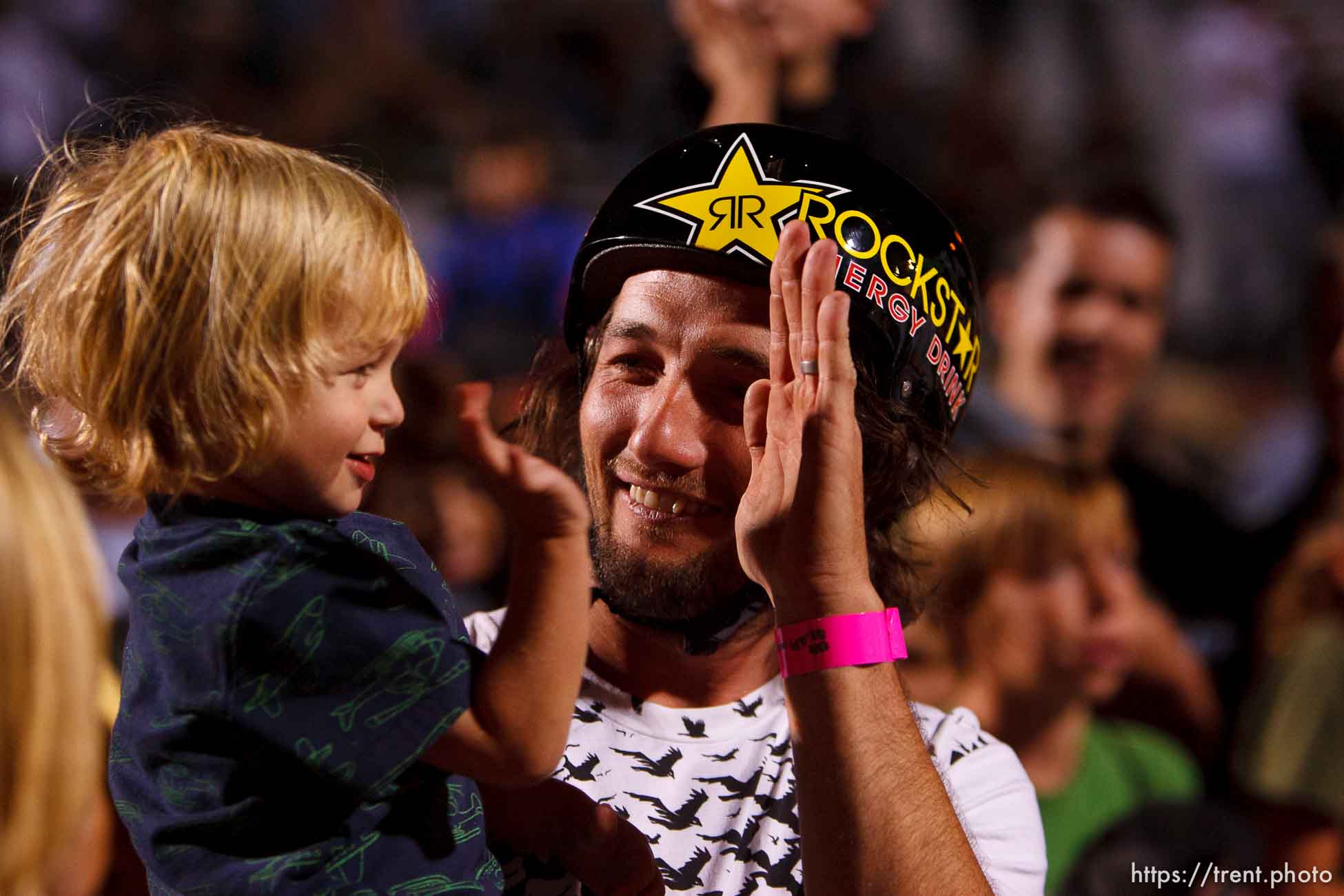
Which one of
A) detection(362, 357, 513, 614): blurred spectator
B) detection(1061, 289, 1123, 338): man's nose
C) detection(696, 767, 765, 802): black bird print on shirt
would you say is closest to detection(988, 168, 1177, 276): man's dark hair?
detection(1061, 289, 1123, 338): man's nose

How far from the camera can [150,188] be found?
4.77 ft

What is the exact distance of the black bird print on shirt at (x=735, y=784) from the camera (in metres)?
1.90

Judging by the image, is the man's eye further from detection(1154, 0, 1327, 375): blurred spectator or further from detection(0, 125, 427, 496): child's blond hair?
detection(1154, 0, 1327, 375): blurred spectator

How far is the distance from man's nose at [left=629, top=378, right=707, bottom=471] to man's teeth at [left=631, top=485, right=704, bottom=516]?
0.04 metres

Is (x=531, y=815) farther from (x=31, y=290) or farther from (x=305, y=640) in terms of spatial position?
(x=31, y=290)

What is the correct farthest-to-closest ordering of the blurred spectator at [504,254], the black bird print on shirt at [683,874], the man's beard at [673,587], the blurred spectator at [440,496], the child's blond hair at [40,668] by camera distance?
the blurred spectator at [504,254] < the blurred spectator at [440,496] < the man's beard at [673,587] < the black bird print on shirt at [683,874] < the child's blond hair at [40,668]

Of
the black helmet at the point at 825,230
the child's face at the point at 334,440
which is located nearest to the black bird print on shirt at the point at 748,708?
the black helmet at the point at 825,230

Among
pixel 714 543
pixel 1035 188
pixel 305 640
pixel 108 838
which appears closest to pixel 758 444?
pixel 714 543

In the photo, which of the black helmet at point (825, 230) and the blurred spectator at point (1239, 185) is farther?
the blurred spectator at point (1239, 185)

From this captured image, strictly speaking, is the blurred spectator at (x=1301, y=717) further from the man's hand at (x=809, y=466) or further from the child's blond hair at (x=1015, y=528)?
the man's hand at (x=809, y=466)

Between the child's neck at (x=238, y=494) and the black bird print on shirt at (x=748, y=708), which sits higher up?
the child's neck at (x=238, y=494)

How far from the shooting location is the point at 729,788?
1902 millimetres

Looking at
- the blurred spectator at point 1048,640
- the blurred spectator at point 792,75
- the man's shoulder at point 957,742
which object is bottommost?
the blurred spectator at point 1048,640

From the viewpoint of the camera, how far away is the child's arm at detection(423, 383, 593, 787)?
1400mm
